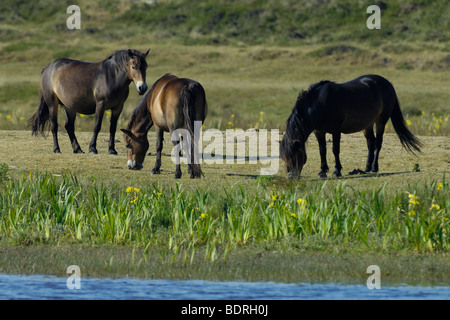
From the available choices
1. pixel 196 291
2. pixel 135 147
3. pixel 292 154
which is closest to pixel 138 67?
pixel 135 147

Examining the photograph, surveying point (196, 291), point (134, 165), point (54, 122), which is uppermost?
point (54, 122)

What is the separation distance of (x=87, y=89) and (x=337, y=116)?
5.50 meters

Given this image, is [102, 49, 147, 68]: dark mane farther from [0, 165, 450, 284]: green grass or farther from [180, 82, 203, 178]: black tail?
[0, 165, 450, 284]: green grass

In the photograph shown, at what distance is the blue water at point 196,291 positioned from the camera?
7914 millimetres

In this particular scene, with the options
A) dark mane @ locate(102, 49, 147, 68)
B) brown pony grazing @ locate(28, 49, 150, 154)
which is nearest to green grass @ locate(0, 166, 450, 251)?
dark mane @ locate(102, 49, 147, 68)

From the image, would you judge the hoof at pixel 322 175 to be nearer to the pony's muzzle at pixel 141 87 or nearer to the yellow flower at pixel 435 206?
the pony's muzzle at pixel 141 87

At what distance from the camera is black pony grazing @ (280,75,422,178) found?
13.3 metres

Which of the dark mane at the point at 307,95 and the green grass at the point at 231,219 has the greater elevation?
the dark mane at the point at 307,95

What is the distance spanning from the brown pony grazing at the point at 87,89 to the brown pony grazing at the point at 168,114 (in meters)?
0.85

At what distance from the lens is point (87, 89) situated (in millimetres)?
16641

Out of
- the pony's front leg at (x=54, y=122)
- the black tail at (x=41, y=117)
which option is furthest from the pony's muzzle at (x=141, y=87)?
the black tail at (x=41, y=117)

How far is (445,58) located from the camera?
4009 cm

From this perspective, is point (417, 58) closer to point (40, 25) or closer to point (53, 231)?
point (40, 25)

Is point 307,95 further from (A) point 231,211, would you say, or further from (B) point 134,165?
(A) point 231,211
